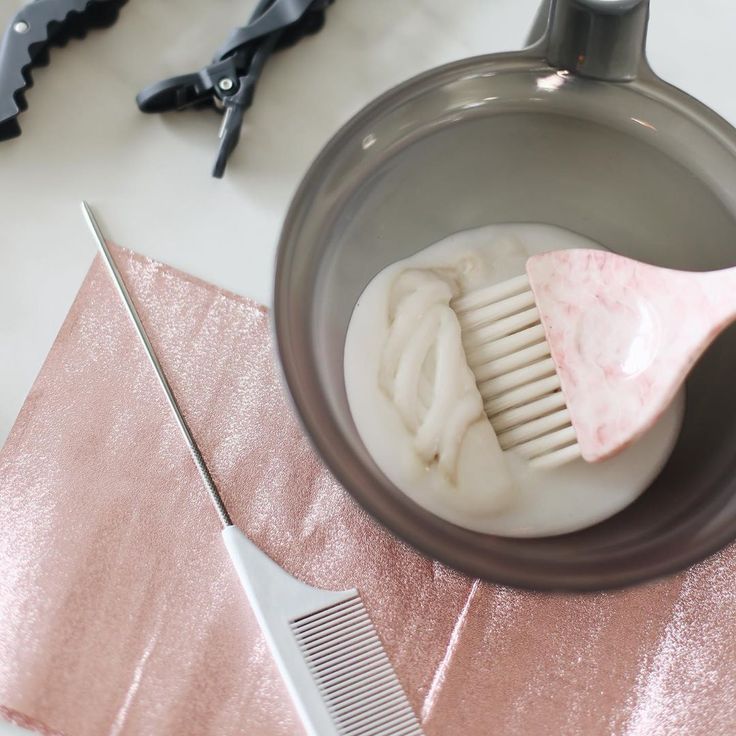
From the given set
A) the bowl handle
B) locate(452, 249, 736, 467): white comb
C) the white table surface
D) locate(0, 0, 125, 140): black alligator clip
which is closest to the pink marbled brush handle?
locate(452, 249, 736, 467): white comb

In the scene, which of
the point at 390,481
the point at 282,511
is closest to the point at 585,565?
the point at 390,481

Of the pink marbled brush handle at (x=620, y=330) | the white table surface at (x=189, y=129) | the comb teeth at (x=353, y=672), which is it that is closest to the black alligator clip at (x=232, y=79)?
the white table surface at (x=189, y=129)

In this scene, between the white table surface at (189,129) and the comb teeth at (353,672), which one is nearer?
the comb teeth at (353,672)

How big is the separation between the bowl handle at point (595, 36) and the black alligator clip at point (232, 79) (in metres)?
0.25

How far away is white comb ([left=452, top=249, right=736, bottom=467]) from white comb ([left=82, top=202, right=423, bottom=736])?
20cm

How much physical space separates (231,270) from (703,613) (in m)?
0.50

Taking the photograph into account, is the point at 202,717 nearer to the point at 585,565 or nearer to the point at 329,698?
the point at 329,698

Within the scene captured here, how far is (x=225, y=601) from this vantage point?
0.68 m

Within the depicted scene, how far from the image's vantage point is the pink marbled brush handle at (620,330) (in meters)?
0.58

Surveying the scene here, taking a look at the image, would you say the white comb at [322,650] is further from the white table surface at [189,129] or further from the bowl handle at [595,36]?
the bowl handle at [595,36]

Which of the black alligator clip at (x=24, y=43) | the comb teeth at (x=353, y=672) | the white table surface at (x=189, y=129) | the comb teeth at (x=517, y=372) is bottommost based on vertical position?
the comb teeth at (x=353, y=672)

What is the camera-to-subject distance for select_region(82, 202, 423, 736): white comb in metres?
0.64

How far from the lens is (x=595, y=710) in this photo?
2.17 feet

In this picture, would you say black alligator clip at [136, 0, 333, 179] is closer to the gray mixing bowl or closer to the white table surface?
the white table surface
